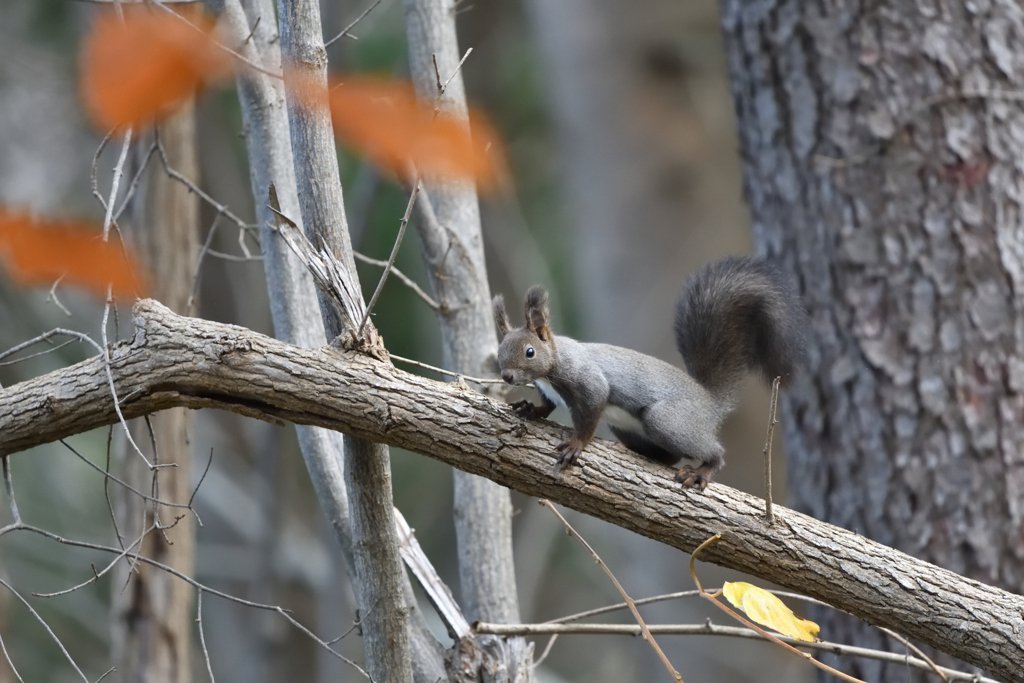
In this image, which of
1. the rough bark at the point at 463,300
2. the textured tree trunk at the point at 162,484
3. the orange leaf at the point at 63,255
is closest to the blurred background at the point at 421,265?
the textured tree trunk at the point at 162,484

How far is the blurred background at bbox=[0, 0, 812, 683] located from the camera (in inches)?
227

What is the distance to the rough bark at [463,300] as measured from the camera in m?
2.85

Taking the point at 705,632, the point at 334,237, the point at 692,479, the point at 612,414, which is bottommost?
the point at 705,632

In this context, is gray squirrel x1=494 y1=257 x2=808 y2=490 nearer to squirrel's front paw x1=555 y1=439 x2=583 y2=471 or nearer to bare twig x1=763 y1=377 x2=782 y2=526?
squirrel's front paw x1=555 y1=439 x2=583 y2=471

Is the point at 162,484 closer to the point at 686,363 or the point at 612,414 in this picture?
the point at 612,414

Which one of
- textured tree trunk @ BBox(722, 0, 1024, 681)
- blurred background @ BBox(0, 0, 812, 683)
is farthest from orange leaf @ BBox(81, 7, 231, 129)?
textured tree trunk @ BBox(722, 0, 1024, 681)

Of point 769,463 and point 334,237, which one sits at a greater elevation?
point 334,237

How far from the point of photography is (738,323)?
273 cm

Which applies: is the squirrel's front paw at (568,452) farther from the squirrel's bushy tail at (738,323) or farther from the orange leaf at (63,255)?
the orange leaf at (63,255)

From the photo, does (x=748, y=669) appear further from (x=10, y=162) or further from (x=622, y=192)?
(x=10, y=162)

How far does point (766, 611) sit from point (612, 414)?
0.81 metres

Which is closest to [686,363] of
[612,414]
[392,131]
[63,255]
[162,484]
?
[612,414]

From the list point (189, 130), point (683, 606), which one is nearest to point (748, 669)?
point (683, 606)

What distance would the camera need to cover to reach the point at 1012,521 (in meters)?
3.08
